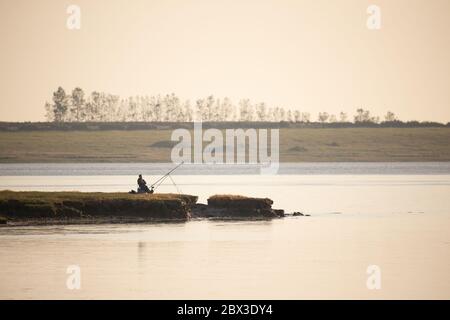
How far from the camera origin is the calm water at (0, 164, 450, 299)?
39.1 meters

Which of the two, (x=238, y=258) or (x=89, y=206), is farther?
(x=89, y=206)

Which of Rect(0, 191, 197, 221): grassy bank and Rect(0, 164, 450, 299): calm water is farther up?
Rect(0, 191, 197, 221): grassy bank

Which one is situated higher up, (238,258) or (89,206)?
(89,206)

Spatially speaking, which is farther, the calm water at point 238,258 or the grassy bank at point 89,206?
the grassy bank at point 89,206

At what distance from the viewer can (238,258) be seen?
4672 centimetres

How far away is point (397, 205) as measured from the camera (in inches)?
3031

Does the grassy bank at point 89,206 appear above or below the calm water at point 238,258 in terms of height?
above

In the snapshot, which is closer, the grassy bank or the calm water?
the calm water

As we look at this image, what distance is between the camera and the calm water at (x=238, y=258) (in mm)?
39125
